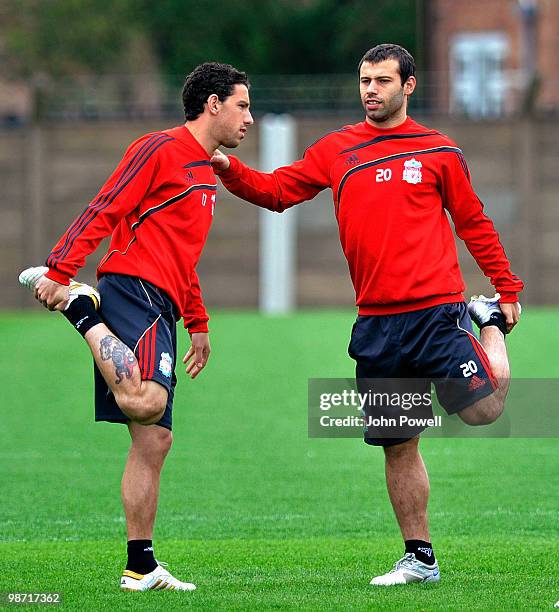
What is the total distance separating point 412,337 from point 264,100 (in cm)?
2468

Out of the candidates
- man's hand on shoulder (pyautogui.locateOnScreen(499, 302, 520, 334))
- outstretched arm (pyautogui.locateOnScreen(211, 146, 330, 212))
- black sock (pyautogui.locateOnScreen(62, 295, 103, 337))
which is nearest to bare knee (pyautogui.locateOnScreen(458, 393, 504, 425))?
man's hand on shoulder (pyautogui.locateOnScreen(499, 302, 520, 334))

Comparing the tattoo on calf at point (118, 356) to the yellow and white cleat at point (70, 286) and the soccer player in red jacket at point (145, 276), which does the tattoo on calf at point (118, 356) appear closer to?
the soccer player in red jacket at point (145, 276)

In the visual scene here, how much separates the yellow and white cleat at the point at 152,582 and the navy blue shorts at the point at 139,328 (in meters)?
0.63

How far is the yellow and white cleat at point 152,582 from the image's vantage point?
19.9ft

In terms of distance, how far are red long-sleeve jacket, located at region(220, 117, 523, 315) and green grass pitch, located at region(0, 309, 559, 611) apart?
1270 millimetres

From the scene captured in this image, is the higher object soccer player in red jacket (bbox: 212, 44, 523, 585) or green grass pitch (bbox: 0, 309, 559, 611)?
soccer player in red jacket (bbox: 212, 44, 523, 585)

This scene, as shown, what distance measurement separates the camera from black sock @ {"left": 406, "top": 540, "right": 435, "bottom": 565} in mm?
6284

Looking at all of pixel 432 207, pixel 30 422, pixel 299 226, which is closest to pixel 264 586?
pixel 432 207

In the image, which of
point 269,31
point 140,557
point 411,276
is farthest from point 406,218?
point 269,31

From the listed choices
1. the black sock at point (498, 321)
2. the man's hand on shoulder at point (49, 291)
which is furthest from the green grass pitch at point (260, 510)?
the man's hand on shoulder at point (49, 291)

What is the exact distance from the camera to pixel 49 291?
589 centimetres

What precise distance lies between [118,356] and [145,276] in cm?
39

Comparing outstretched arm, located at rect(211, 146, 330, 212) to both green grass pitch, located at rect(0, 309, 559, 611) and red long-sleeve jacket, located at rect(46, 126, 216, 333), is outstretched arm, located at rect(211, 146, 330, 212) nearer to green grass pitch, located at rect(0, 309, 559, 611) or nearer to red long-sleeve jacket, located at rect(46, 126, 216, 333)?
red long-sleeve jacket, located at rect(46, 126, 216, 333)

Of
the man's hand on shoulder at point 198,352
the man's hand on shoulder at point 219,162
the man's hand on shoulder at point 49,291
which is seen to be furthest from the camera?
the man's hand on shoulder at point 198,352
